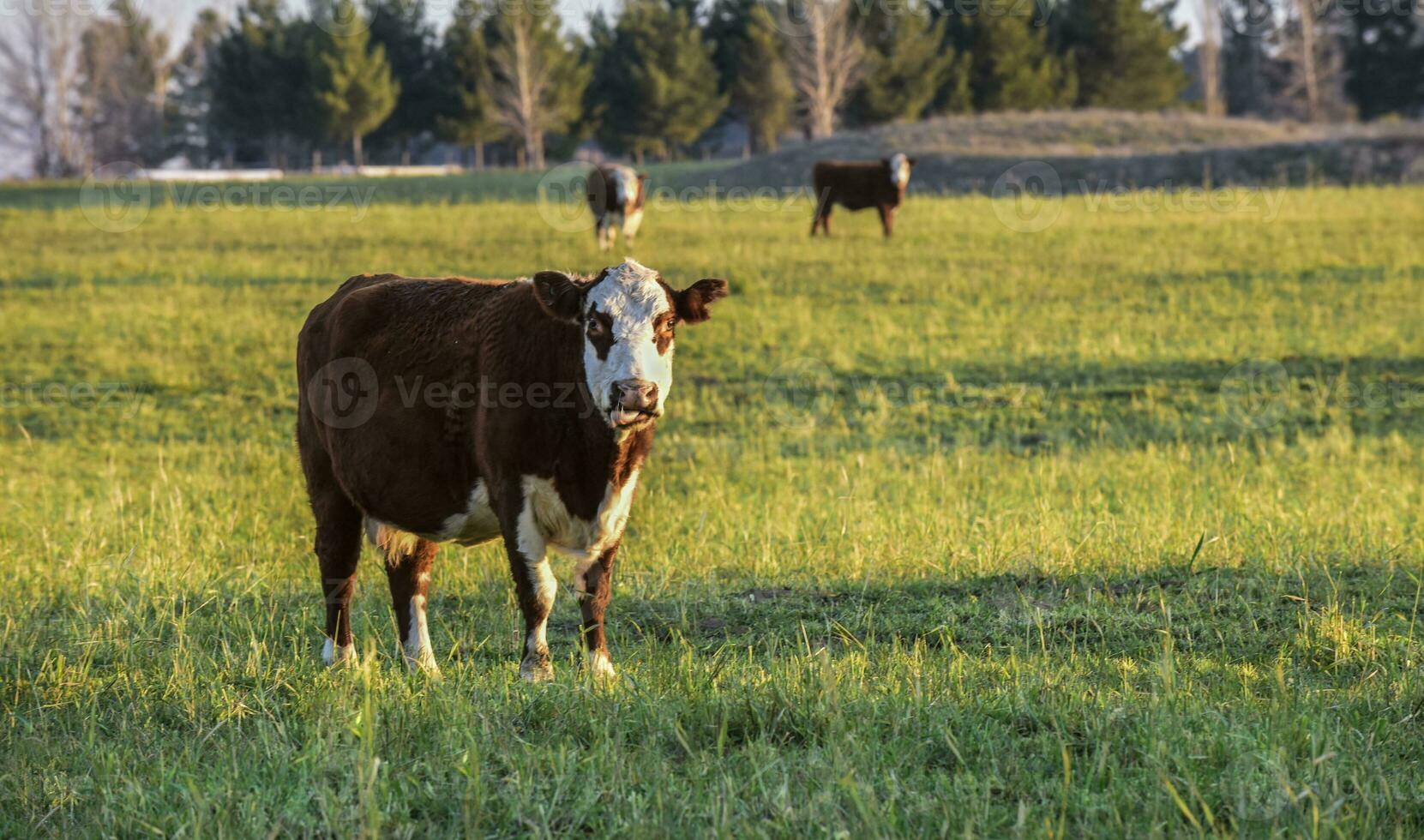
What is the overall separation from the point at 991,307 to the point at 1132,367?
135 inches

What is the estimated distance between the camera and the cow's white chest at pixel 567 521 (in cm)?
534

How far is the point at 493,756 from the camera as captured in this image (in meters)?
4.30

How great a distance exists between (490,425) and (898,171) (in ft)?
75.6

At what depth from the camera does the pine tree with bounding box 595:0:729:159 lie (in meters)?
68.4

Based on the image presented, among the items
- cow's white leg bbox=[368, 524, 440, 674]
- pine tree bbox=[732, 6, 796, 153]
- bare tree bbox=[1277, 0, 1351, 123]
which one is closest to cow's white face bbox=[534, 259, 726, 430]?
cow's white leg bbox=[368, 524, 440, 674]

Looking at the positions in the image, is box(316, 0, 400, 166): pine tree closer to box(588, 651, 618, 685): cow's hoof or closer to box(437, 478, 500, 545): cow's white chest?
box(437, 478, 500, 545): cow's white chest

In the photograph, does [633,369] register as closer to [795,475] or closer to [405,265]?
[795,475]

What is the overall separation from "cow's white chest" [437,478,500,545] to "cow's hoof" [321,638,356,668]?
66 centimetres

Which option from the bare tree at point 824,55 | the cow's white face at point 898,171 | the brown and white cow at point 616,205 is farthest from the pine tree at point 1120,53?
the brown and white cow at point 616,205

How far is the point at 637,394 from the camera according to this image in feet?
16.2

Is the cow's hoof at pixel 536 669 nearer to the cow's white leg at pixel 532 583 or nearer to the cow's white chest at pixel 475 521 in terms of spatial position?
the cow's white leg at pixel 532 583

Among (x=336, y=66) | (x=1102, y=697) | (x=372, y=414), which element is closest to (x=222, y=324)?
(x=372, y=414)

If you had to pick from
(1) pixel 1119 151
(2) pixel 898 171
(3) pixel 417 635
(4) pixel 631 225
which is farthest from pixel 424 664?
(1) pixel 1119 151

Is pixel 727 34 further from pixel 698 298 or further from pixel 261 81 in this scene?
pixel 698 298
